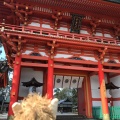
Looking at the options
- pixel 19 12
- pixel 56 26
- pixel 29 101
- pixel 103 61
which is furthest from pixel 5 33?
pixel 103 61

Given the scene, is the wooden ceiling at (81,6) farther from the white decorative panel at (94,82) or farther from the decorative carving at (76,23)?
the white decorative panel at (94,82)

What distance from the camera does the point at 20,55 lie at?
8680mm

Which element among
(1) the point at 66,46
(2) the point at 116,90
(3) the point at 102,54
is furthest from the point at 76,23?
(2) the point at 116,90

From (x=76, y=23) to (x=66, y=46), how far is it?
88.6 inches

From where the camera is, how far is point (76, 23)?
1077cm

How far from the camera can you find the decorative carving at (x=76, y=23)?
418 inches

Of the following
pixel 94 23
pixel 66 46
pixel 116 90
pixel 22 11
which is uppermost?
pixel 22 11

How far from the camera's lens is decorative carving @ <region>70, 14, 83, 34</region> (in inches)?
418

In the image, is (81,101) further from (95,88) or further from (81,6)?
(81,6)

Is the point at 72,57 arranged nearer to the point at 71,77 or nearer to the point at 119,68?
the point at 71,77

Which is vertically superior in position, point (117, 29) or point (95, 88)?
point (117, 29)

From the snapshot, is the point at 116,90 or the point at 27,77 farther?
the point at 116,90

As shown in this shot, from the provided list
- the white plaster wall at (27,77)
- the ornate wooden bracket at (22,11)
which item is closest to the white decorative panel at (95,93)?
the white plaster wall at (27,77)

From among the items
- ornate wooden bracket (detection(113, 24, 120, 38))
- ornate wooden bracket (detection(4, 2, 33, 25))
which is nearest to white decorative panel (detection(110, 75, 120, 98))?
ornate wooden bracket (detection(113, 24, 120, 38))
